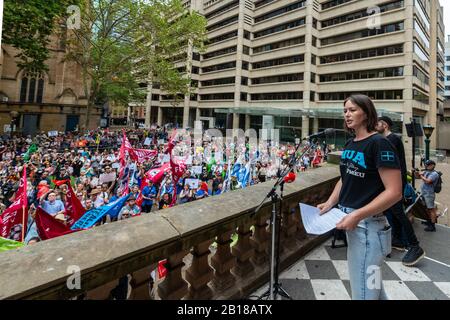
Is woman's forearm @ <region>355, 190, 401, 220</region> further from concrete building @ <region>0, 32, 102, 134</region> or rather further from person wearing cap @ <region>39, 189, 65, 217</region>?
concrete building @ <region>0, 32, 102, 134</region>

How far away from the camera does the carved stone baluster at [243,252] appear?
2.93m

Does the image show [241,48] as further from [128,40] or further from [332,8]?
[128,40]

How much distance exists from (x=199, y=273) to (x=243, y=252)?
69 cm

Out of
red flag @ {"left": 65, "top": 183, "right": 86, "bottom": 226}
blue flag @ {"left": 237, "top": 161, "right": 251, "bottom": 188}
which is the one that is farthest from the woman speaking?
blue flag @ {"left": 237, "top": 161, "right": 251, "bottom": 188}

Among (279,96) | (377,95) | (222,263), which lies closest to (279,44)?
(279,96)

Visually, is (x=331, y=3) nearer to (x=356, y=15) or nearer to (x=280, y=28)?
(x=356, y=15)

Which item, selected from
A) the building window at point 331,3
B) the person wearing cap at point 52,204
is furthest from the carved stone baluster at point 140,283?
the building window at point 331,3

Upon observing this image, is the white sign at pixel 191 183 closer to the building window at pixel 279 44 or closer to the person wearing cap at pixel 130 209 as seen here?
the person wearing cap at pixel 130 209

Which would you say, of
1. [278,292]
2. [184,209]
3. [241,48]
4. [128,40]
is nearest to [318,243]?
[278,292]

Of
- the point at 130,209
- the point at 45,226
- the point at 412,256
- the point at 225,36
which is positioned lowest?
the point at 130,209

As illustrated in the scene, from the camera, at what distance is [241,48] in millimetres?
53125

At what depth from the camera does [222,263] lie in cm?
271

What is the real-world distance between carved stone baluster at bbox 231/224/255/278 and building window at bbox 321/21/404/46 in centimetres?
4328

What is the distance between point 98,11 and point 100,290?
28658mm
